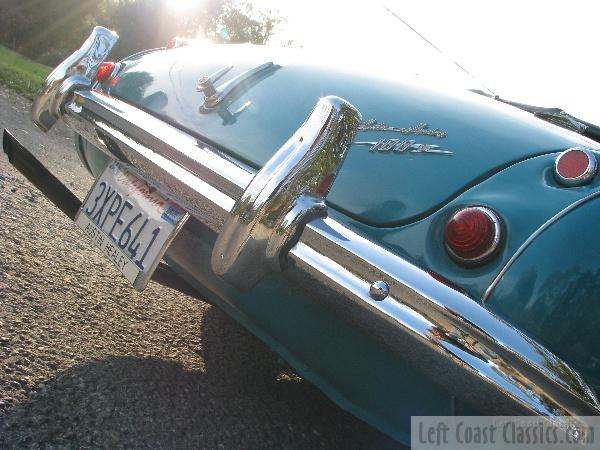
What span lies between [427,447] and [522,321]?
383 mm

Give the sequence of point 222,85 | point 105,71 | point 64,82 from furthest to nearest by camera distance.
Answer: point 105,71 < point 64,82 < point 222,85

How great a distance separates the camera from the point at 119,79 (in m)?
2.54

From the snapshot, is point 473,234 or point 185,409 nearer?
point 473,234

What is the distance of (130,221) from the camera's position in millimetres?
1902

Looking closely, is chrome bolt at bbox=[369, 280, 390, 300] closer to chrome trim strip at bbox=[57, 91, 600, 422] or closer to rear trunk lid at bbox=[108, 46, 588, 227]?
chrome trim strip at bbox=[57, 91, 600, 422]

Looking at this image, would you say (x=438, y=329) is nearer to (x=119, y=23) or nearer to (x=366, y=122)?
(x=366, y=122)

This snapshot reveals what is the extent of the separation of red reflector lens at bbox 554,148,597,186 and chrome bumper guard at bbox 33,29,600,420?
0.43 meters

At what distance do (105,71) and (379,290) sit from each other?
5.89 feet

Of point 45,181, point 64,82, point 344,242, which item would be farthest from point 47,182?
point 344,242

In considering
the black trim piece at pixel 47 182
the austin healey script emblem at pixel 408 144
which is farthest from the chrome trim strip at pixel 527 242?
the black trim piece at pixel 47 182

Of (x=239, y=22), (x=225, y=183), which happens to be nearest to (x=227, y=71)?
(x=225, y=183)

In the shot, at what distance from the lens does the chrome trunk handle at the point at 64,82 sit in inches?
94.1

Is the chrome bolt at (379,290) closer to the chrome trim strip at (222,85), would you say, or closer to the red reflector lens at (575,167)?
the red reflector lens at (575,167)

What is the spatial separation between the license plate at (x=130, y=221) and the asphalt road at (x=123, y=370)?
39 centimetres
